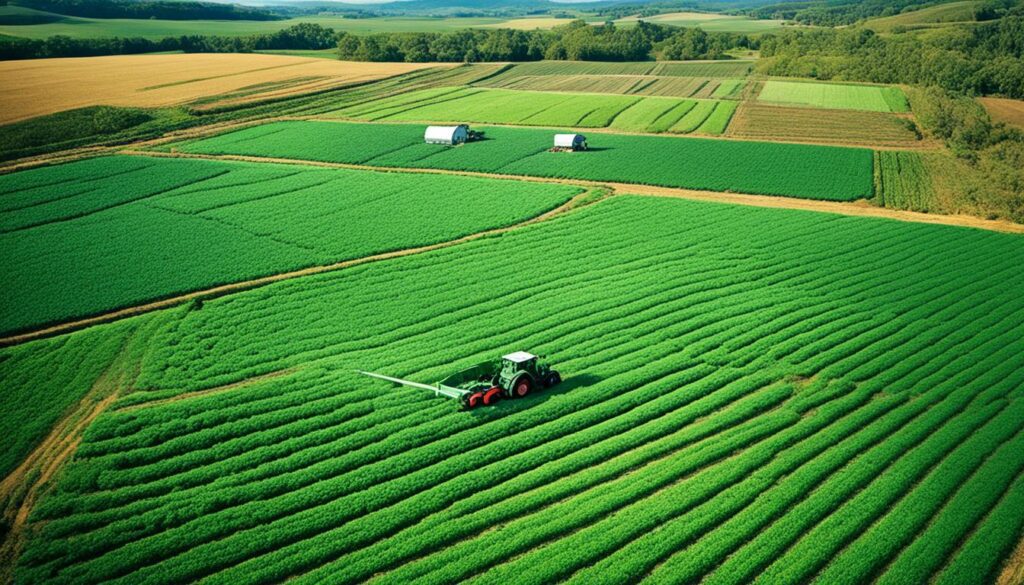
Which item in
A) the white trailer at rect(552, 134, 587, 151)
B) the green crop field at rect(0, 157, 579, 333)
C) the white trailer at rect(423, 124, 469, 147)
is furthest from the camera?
the white trailer at rect(423, 124, 469, 147)

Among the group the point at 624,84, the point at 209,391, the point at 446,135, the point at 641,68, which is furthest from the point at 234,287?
the point at 641,68

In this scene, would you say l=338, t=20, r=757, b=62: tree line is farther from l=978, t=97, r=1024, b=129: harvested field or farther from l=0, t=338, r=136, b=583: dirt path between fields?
l=0, t=338, r=136, b=583: dirt path between fields

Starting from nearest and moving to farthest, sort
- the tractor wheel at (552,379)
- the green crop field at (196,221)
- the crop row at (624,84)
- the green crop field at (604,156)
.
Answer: the tractor wheel at (552,379) < the green crop field at (196,221) < the green crop field at (604,156) < the crop row at (624,84)

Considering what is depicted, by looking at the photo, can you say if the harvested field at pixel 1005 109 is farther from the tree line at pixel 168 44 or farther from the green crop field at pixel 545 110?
the tree line at pixel 168 44

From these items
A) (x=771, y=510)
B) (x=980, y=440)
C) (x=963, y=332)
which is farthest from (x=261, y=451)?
(x=963, y=332)

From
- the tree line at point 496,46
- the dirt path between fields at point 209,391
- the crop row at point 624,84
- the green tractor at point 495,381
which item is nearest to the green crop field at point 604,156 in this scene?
the crop row at point 624,84

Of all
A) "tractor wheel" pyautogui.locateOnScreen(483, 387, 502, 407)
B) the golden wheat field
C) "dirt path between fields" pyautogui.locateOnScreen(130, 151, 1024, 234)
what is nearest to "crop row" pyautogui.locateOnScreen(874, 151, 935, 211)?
"dirt path between fields" pyautogui.locateOnScreen(130, 151, 1024, 234)

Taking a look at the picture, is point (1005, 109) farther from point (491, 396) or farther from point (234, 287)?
point (234, 287)
